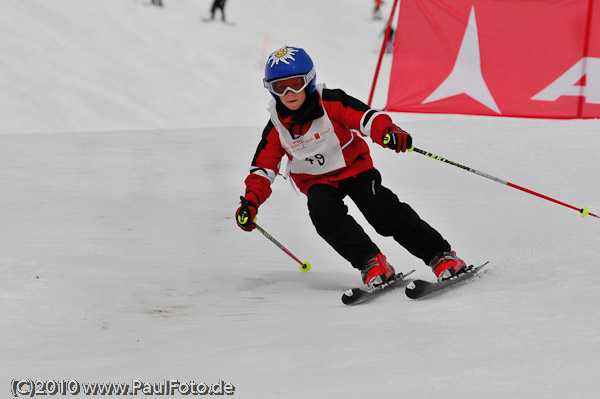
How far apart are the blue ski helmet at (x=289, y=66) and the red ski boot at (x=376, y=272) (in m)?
0.90

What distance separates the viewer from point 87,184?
6.36 meters

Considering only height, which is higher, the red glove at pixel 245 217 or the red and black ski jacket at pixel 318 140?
the red and black ski jacket at pixel 318 140

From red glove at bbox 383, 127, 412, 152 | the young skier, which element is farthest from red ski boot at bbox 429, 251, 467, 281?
red glove at bbox 383, 127, 412, 152

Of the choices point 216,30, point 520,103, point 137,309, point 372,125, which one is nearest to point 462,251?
point 372,125

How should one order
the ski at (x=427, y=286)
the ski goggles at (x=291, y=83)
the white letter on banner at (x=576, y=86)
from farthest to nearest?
the white letter on banner at (x=576, y=86), the ski goggles at (x=291, y=83), the ski at (x=427, y=286)

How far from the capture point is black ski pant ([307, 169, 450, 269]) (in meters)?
3.60

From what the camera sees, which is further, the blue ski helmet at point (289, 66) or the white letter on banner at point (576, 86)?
the white letter on banner at point (576, 86)

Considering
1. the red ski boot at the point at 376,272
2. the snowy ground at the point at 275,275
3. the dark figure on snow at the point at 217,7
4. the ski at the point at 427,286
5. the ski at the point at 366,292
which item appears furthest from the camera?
the dark figure on snow at the point at 217,7

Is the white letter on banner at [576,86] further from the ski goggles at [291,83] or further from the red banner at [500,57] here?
the ski goggles at [291,83]

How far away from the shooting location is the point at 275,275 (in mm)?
4156

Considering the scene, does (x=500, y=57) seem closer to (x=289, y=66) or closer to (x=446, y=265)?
(x=289, y=66)

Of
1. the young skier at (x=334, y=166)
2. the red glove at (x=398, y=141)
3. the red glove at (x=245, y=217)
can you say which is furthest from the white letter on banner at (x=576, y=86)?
the red glove at (x=245, y=217)

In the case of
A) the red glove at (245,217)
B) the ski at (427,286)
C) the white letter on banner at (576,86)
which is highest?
the red glove at (245,217)

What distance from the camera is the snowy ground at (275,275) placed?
2.19 metres
